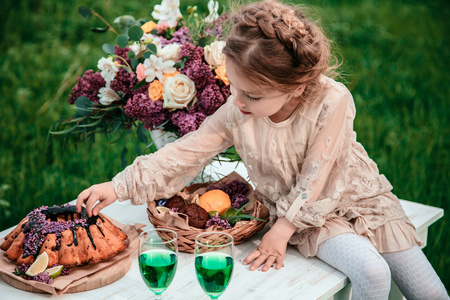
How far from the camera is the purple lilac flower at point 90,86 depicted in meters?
2.29

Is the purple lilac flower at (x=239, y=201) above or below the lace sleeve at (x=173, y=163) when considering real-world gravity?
below

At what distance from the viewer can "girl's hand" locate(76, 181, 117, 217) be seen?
1858 mm

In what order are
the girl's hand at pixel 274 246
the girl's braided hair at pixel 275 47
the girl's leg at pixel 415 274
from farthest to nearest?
1. the girl's leg at pixel 415 274
2. the girl's hand at pixel 274 246
3. the girl's braided hair at pixel 275 47

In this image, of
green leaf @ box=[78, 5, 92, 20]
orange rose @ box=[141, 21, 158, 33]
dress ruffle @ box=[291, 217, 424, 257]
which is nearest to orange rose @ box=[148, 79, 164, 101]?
orange rose @ box=[141, 21, 158, 33]

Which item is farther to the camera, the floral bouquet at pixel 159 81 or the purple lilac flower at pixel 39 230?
the floral bouquet at pixel 159 81

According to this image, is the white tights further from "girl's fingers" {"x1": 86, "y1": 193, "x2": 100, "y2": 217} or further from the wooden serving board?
"girl's fingers" {"x1": 86, "y1": 193, "x2": 100, "y2": 217}

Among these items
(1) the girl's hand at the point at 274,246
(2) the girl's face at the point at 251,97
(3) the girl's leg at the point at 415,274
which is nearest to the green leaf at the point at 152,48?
(2) the girl's face at the point at 251,97

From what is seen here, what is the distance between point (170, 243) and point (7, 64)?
11.2 ft

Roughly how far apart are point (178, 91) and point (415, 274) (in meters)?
1.05

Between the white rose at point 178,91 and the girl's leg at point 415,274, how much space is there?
893 millimetres

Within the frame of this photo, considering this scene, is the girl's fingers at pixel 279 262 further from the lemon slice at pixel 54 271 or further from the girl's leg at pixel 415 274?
the lemon slice at pixel 54 271

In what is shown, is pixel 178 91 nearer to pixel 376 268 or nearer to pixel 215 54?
pixel 215 54

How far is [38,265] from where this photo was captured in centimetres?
169

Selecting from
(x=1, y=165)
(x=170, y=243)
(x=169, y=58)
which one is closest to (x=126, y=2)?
(x=1, y=165)
